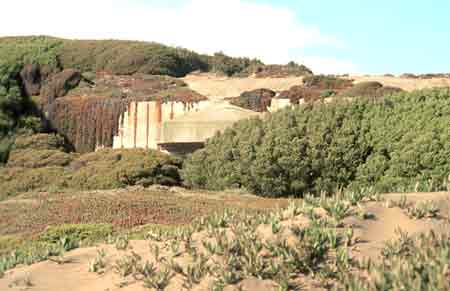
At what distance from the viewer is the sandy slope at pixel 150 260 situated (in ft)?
26.7

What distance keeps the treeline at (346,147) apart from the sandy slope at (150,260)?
975cm

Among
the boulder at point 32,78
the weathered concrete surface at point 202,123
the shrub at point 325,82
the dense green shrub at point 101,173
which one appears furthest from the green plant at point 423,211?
the boulder at point 32,78

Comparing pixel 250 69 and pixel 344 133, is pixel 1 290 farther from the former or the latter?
pixel 250 69

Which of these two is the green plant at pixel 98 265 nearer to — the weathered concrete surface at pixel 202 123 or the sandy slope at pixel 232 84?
the weathered concrete surface at pixel 202 123

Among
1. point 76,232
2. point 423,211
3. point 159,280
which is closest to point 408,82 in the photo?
point 76,232

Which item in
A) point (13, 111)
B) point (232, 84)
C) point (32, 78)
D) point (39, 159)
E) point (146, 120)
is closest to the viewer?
point (39, 159)

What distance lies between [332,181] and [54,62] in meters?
36.4

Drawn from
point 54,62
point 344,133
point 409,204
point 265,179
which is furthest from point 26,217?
point 54,62

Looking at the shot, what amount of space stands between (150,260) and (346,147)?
41.7 ft

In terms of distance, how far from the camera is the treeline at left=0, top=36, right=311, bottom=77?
58.7 m

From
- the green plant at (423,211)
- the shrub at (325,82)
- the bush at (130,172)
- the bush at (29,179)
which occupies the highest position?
the green plant at (423,211)

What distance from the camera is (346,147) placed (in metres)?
20.9

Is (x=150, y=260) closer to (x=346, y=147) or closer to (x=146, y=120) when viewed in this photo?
(x=346, y=147)

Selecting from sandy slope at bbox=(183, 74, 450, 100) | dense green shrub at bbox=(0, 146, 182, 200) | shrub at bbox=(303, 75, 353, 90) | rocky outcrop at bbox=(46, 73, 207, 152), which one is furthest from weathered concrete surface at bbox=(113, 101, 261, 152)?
shrub at bbox=(303, 75, 353, 90)
